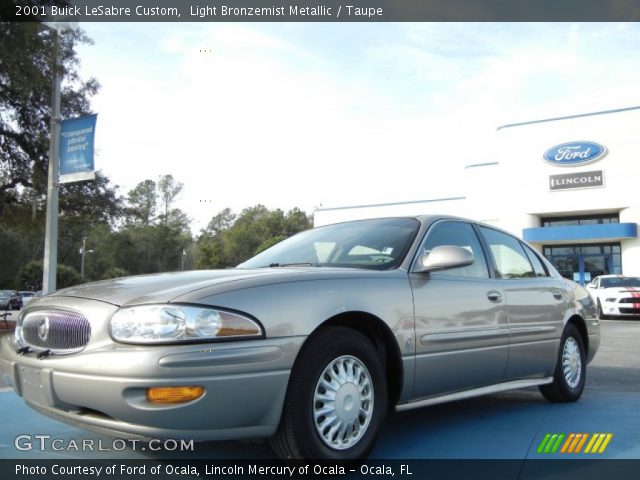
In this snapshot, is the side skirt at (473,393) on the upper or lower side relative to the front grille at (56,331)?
lower

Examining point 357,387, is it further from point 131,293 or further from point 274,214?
point 274,214

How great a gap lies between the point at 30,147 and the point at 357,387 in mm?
16821

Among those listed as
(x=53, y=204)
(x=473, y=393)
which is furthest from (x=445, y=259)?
(x=53, y=204)

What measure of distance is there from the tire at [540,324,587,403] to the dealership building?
29603mm

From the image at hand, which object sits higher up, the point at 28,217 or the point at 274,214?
the point at 274,214

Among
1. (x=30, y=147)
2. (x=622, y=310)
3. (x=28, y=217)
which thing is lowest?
(x=622, y=310)

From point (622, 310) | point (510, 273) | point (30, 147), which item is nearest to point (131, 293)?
point (510, 273)

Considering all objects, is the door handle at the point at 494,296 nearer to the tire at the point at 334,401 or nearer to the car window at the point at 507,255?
Answer: the car window at the point at 507,255

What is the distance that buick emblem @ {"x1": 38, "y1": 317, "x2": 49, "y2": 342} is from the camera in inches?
131

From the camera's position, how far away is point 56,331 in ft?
10.7

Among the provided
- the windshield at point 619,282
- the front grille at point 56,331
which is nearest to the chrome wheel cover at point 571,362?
the front grille at point 56,331

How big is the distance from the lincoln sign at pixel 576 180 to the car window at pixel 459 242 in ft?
104

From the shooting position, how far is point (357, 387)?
3.40 m

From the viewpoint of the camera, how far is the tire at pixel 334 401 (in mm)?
3064
